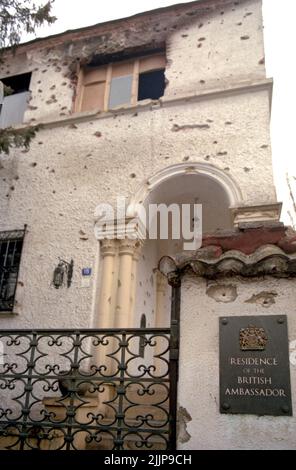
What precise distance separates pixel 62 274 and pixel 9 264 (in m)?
1.12

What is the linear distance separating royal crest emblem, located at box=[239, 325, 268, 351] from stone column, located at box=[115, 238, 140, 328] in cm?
345

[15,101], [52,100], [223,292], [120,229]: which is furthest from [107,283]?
[15,101]

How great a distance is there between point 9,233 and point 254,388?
→ 5.53 metres

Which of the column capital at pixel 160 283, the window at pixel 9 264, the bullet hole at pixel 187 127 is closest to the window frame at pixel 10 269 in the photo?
the window at pixel 9 264

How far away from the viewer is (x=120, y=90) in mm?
8023

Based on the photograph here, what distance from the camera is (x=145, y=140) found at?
7.13m

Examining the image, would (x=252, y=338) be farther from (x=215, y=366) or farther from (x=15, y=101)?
(x=15, y=101)

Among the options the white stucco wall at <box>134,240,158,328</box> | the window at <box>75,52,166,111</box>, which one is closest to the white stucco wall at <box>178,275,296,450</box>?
the white stucco wall at <box>134,240,158,328</box>

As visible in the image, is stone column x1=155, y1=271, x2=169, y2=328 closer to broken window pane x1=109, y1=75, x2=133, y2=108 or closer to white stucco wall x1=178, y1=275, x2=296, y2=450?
broken window pane x1=109, y1=75, x2=133, y2=108

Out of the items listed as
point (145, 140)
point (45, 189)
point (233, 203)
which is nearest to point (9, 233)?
point (45, 189)

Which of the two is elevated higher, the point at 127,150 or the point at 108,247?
the point at 127,150

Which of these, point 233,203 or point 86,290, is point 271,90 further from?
point 86,290

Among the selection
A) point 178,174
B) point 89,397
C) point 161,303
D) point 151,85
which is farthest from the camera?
point 161,303
